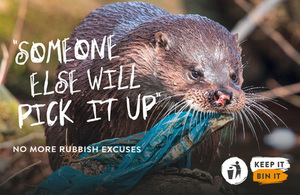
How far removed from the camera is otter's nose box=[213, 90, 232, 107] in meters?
2.32

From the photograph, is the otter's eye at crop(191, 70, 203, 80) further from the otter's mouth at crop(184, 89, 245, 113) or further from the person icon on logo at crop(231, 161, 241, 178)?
the person icon on logo at crop(231, 161, 241, 178)

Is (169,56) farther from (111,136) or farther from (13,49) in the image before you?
(13,49)

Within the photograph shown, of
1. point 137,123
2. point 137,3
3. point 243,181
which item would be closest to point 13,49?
point 137,3

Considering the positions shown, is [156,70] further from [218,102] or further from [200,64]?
[218,102]

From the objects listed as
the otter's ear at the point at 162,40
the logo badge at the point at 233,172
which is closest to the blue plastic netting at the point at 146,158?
the otter's ear at the point at 162,40

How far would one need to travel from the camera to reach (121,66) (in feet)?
8.73

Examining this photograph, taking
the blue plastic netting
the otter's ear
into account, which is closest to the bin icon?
the blue plastic netting

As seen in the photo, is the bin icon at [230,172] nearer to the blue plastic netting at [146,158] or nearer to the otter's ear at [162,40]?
the blue plastic netting at [146,158]

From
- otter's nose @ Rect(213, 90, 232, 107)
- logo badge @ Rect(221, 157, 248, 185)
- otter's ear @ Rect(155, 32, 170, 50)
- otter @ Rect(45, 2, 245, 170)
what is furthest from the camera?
logo badge @ Rect(221, 157, 248, 185)

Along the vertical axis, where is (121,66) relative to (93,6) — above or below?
below

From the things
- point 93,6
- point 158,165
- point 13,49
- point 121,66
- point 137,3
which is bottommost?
point 158,165

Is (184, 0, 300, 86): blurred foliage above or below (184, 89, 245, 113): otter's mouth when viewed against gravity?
above

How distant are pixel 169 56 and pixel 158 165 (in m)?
0.50

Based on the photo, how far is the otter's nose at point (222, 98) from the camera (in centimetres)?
232
